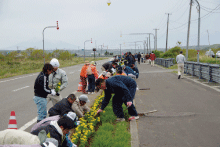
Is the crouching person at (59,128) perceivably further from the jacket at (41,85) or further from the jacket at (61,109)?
the jacket at (41,85)

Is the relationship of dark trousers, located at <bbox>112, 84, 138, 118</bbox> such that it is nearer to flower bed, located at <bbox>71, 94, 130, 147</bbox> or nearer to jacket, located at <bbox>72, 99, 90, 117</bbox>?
flower bed, located at <bbox>71, 94, 130, 147</bbox>

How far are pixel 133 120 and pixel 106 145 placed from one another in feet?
6.36

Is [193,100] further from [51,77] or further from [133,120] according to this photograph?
[51,77]

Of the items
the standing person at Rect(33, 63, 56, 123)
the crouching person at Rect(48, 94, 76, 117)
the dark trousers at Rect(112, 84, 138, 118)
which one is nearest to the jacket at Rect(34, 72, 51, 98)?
the standing person at Rect(33, 63, 56, 123)

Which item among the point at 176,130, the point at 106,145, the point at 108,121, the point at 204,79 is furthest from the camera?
the point at 204,79

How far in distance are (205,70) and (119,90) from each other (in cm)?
969

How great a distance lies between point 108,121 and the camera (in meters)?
6.39

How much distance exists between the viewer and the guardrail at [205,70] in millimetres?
12208

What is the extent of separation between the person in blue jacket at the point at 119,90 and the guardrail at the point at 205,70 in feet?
25.0

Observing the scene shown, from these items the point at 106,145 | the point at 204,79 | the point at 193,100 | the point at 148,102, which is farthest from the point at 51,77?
the point at 204,79

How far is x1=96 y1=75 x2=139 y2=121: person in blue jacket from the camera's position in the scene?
5.62 metres

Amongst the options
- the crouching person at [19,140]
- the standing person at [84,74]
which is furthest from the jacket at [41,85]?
the standing person at [84,74]

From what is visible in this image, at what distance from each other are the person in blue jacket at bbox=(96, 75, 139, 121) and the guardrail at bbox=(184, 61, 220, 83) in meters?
7.62

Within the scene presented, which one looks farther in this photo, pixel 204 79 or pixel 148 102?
pixel 204 79
